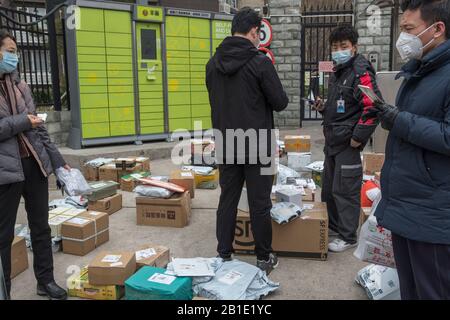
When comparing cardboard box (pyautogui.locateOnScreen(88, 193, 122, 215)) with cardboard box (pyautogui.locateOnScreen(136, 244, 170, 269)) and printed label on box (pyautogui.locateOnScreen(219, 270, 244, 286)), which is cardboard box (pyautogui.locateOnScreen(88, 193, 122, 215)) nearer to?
cardboard box (pyautogui.locateOnScreen(136, 244, 170, 269))

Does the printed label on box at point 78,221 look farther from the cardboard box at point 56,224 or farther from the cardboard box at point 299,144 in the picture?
the cardboard box at point 299,144

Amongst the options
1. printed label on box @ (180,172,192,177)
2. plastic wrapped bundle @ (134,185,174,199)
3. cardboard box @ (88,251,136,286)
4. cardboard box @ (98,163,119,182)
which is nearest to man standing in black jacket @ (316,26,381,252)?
plastic wrapped bundle @ (134,185,174,199)

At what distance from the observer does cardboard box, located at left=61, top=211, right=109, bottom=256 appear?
370 cm

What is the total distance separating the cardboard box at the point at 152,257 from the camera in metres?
3.13

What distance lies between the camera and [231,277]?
2.92 metres

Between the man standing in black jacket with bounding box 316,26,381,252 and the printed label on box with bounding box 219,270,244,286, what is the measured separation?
109 centimetres

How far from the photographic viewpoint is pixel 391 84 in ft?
21.9

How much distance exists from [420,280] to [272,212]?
1.63m

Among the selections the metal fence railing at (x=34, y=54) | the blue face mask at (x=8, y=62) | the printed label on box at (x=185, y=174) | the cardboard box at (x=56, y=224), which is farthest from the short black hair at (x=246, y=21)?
the metal fence railing at (x=34, y=54)

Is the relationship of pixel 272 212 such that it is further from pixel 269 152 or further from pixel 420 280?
pixel 420 280

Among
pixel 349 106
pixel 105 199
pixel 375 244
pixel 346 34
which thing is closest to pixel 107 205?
pixel 105 199

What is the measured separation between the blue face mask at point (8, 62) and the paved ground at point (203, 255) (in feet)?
5.15

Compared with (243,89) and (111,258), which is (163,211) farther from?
(243,89)
